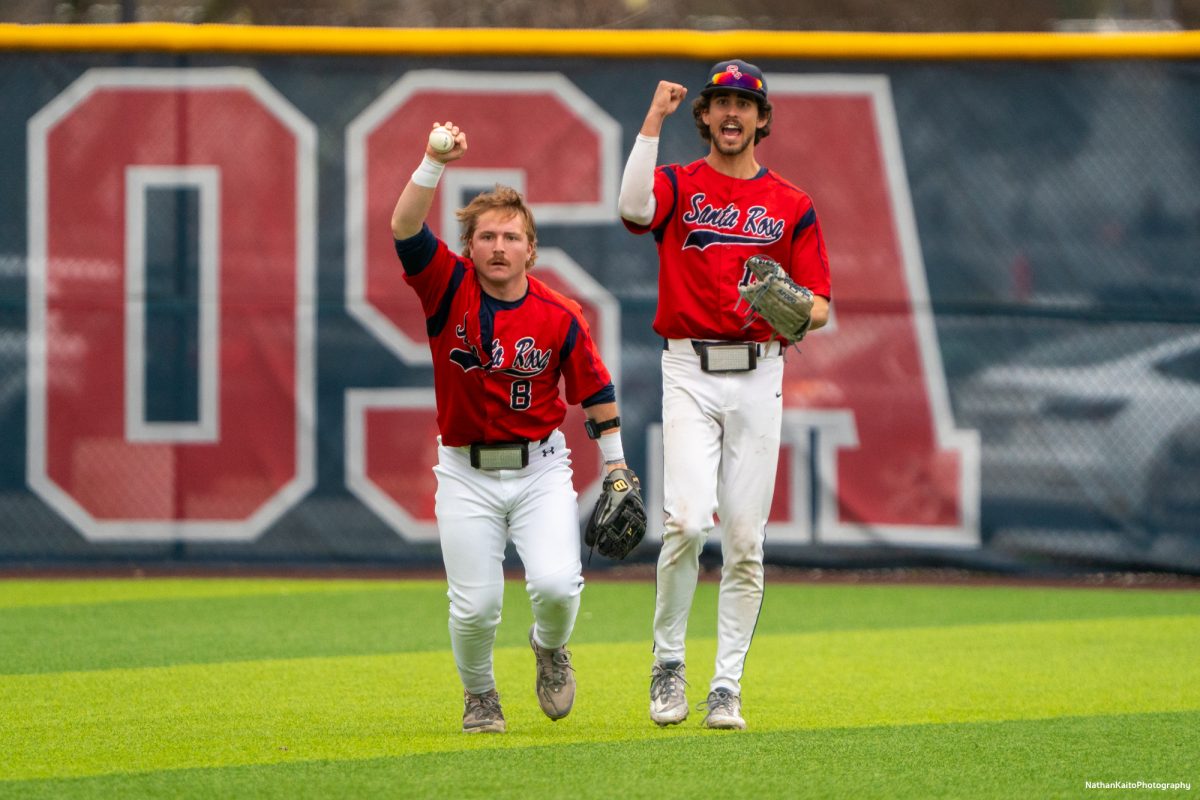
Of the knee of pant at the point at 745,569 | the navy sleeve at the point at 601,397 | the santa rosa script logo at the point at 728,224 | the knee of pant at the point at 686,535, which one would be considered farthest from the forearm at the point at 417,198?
the knee of pant at the point at 745,569

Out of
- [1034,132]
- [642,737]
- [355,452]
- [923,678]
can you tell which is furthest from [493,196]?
[1034,132]

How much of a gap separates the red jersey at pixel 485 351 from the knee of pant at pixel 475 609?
1.60 feet

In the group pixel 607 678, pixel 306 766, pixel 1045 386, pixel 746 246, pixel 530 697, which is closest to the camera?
pixel 306 766

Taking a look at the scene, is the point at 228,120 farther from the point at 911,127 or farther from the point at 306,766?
the point at 306,766

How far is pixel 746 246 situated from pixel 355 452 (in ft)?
16.9

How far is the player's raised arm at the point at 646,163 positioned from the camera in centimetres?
547

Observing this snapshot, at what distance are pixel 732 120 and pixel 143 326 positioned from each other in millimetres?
5681

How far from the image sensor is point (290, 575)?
409 inches

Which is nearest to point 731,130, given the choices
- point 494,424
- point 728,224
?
point 728,224

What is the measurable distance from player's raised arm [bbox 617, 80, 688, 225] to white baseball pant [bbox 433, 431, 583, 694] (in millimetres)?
846

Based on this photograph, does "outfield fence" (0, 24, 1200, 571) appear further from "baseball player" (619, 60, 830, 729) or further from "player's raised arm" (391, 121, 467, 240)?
"player's raised arm" (391, 121, 467, 240)

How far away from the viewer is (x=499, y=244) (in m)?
5.29

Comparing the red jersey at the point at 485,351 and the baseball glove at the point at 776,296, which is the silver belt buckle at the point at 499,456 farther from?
the baseball glove at the point at 776,296

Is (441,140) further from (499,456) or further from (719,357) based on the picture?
(719,357)
